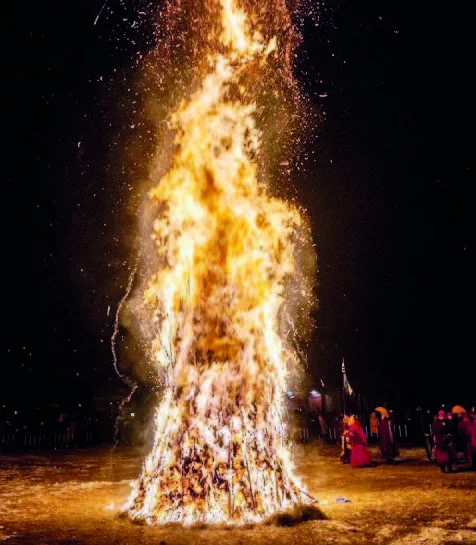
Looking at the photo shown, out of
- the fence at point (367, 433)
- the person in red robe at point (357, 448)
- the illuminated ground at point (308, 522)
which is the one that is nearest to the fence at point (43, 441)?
the illuminated ground at point (308, 522)

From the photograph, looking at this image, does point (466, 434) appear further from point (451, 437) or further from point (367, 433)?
point (367, 433)

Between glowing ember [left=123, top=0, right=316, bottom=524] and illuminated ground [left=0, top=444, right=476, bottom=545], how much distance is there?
0.64m

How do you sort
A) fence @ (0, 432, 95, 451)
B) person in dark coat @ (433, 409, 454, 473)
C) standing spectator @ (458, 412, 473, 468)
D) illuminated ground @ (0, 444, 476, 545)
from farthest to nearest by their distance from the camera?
fence @ (0, 432, 95, 451) < standing spectator @ (458, 412, 473, 468) < person in dark coat @ (433, 409, 454, 473) < illuminated ground @ (0, 444, 476, 545)

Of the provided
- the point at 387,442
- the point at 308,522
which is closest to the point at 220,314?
the point at 308,522

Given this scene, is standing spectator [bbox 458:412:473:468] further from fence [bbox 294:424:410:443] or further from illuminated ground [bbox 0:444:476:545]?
fence [bbox 294:424:410:443]

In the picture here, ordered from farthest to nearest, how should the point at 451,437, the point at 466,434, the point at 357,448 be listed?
the point at 357,448, the point at 466,434, the point at 451,437

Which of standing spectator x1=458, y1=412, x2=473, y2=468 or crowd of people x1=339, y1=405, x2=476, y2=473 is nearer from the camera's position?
crowd of people x1=339, y1=405, x2=476, y2=473

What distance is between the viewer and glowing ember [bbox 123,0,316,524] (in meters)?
7.33

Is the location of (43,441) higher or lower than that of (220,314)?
lower

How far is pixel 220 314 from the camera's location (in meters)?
8.27

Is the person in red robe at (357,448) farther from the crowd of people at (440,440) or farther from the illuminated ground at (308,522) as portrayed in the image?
the illuminated ground at (308,522)

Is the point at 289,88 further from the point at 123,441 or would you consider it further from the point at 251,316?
the point at 123,441

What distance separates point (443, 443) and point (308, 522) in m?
5.47

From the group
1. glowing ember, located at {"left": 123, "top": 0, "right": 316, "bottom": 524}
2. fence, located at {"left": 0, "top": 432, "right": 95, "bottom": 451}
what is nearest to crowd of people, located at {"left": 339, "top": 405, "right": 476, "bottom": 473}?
glowing ember, located at {"left": 123, "top": 0, "right": 316, "bottom": 524}
